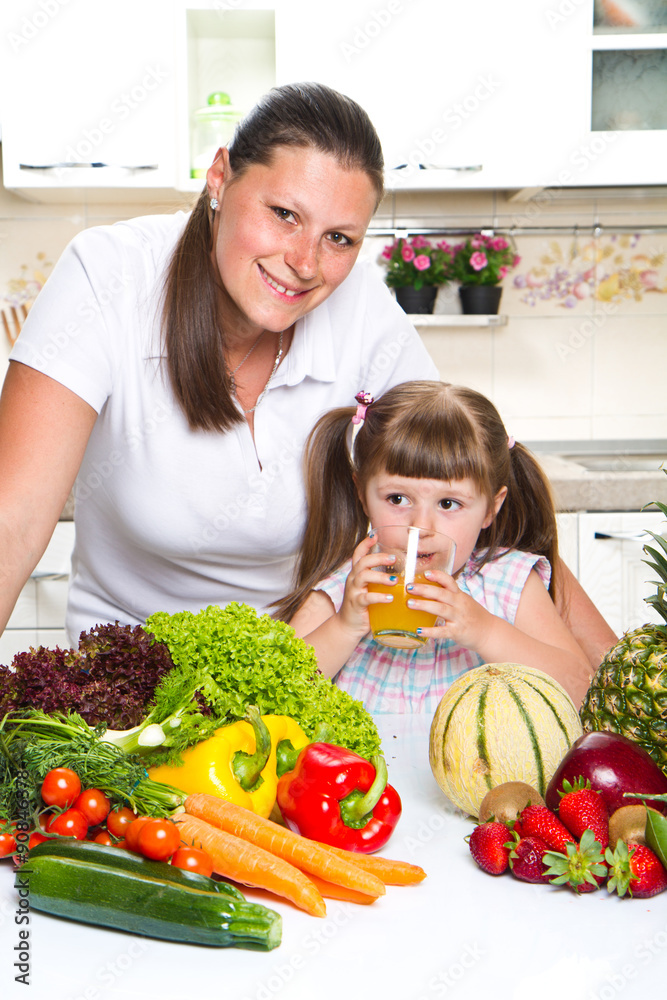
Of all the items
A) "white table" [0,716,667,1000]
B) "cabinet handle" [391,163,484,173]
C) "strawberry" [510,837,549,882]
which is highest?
"cabinet handle" [391,163,484,173]

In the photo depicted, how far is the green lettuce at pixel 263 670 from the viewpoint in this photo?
846mm

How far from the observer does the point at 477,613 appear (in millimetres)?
1280

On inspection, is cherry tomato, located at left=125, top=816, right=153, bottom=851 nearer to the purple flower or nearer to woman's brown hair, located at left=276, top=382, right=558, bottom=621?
woman's brown hair, located at left=276, top=382, right=558, bottom=621

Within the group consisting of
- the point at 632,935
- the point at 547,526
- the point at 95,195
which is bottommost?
the point at 632,935

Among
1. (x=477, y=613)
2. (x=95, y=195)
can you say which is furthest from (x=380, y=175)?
(x=95, y=195)

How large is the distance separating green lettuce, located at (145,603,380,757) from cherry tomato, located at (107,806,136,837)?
0.12 m

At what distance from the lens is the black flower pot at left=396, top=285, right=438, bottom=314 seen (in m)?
2.81

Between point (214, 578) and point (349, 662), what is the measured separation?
10.1 inches

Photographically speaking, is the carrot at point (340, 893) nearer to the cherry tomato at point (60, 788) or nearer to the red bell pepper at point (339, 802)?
the red bell pepper at point (339, 802)

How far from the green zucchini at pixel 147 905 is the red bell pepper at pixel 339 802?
13 cm

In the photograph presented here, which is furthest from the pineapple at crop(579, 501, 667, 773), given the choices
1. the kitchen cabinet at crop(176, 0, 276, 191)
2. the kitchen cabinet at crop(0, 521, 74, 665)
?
the kitchen cabinet at crop(176, 0, 276, 191)

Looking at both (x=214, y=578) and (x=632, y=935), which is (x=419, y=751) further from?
(x=214, y=578)

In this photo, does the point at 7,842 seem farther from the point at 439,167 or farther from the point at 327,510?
the point at 439,167

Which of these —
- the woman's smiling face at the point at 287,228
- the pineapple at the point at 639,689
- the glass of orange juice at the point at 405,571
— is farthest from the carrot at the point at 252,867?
the woman's smiling face at the point at 287,228
